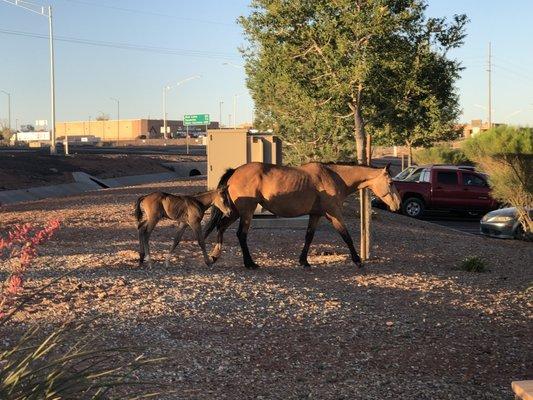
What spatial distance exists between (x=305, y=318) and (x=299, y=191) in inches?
153

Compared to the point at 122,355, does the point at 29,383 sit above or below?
above

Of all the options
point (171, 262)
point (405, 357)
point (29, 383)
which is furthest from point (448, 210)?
point (29, 383)

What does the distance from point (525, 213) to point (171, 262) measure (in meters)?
11.3

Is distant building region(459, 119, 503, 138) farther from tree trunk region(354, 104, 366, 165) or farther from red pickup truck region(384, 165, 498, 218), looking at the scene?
tree trunk region(354, 104, 366, 165)

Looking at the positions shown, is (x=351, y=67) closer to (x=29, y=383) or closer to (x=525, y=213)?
(x=525, y=213)

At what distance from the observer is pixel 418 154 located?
52.6 m

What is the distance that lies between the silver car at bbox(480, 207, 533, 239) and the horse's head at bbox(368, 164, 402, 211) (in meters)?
9.08

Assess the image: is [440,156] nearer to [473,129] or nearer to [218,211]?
[473,129]

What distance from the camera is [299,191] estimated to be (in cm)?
1173

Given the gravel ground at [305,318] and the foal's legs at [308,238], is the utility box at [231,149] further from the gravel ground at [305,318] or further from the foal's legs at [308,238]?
the foal's legs at [308,238]

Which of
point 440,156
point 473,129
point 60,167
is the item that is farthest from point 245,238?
→ point 473,129

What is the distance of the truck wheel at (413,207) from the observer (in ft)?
89.6

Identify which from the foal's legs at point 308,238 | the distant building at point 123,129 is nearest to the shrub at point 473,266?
the foal's legs at point 308,238

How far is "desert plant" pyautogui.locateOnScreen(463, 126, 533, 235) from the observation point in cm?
1859
